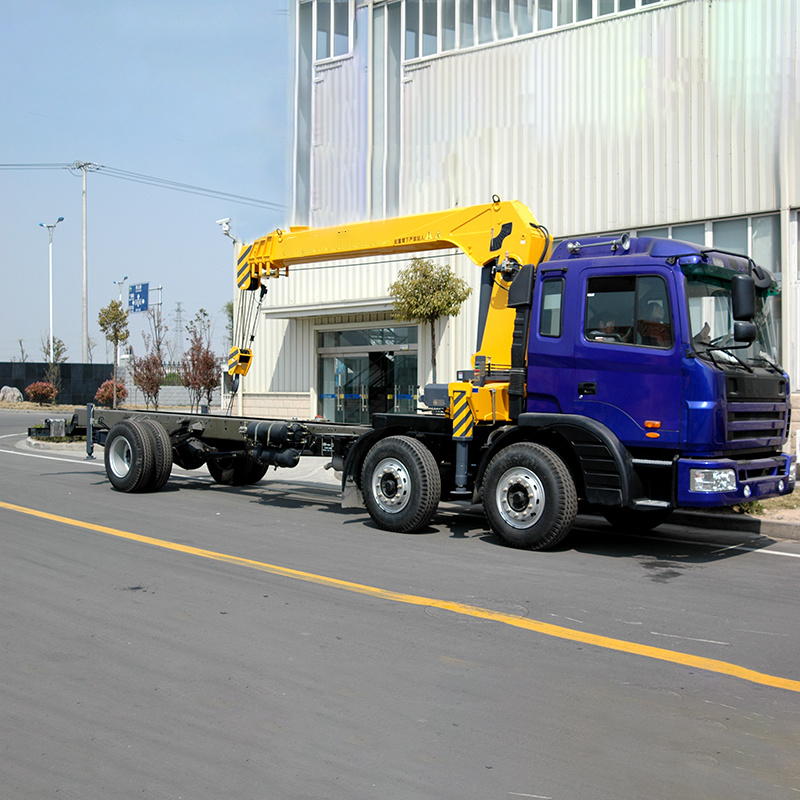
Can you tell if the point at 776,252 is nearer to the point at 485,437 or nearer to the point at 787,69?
the point at 787,69

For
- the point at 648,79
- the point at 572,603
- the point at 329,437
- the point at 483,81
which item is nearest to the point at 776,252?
the point at 648,79

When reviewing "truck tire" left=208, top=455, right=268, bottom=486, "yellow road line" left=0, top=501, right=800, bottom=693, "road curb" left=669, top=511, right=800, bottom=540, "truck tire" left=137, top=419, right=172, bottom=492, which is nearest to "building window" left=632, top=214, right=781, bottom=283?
"road curb" left=669, top=511, right=800, bottom=540

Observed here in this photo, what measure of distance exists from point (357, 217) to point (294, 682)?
17.3 metres

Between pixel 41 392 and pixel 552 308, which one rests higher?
pixel 552 308

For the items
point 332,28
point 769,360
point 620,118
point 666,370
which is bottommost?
point 666,370

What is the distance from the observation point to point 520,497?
28.8 ft

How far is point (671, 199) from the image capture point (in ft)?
52.7

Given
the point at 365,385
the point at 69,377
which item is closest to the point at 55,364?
the point at 69,377

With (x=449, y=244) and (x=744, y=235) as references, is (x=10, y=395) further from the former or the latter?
(x=449, y=244)

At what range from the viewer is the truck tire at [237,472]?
46.2ft

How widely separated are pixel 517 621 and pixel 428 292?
12.4m

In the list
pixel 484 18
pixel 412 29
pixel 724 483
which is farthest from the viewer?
pixel 412 29

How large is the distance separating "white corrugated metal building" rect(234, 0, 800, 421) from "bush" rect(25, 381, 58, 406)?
28474 mm

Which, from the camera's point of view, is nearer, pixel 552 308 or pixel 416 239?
pixel 552 308
